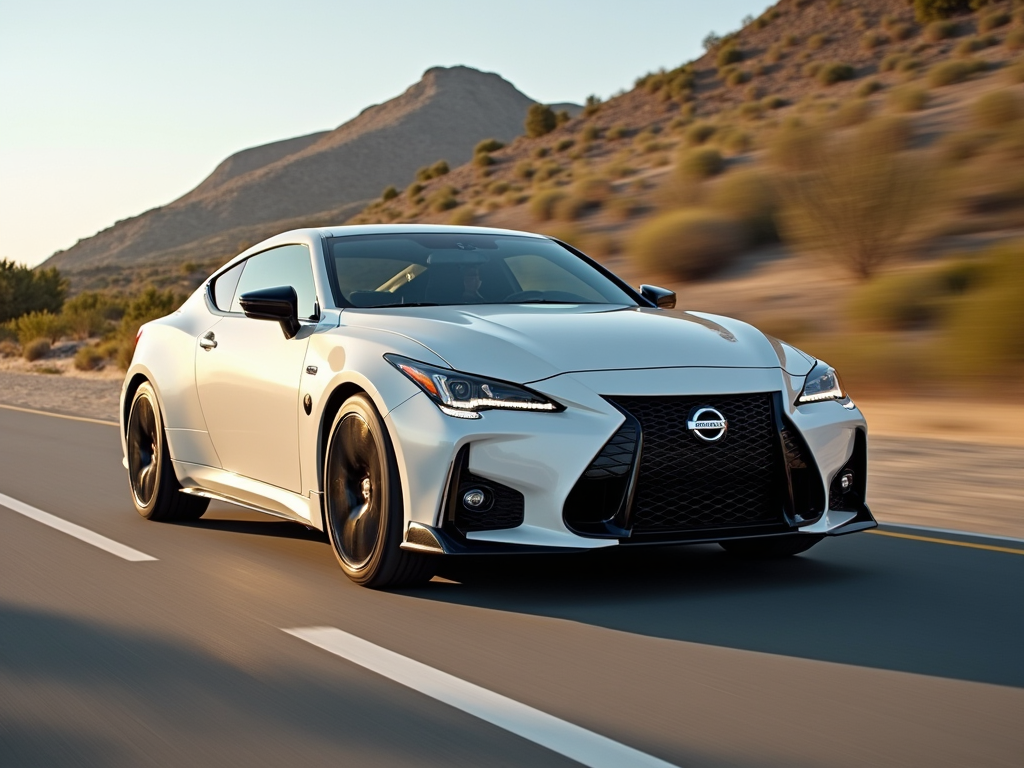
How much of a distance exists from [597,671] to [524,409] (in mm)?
1186

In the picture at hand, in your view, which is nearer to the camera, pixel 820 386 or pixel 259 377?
pixel 820 386

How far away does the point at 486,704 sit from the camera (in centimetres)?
427

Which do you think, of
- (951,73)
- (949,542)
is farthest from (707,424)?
(951,73)

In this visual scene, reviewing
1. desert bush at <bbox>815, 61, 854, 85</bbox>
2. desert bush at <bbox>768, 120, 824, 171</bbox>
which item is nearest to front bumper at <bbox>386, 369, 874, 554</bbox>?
desert bush at <bbox>768, 120, 824, 171</bbox>

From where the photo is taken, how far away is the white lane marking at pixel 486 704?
3756 mm

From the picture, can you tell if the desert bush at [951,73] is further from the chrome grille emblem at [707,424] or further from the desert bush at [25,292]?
the chrome grille emblem at [707,424]

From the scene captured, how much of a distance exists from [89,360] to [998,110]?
2052 centimetres

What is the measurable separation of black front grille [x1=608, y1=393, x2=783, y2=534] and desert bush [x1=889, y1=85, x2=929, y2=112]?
33.5 metres

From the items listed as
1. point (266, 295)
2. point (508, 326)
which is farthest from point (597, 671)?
point (266, 295)

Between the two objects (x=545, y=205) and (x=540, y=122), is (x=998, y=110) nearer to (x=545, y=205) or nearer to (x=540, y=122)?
(x=545, y=205)

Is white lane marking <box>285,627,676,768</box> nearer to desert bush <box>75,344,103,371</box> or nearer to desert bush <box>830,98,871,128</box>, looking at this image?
desert bush <box>75,344,103,371</box>

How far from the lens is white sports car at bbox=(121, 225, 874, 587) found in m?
5.45

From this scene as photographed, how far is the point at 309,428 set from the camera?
20.7 ft

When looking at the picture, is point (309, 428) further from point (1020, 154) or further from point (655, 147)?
point (655, 147)
